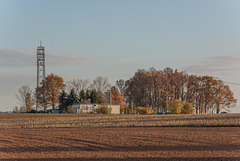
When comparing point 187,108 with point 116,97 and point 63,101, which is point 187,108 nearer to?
point 116,97

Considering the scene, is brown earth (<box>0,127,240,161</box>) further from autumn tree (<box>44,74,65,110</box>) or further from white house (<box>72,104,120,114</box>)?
autumn tree (<box>44,74,65,110</box>)

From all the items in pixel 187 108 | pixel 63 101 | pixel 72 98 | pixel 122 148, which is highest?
pixel 72 98

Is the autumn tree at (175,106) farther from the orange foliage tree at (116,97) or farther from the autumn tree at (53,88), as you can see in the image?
the autumn tree at (53,88)

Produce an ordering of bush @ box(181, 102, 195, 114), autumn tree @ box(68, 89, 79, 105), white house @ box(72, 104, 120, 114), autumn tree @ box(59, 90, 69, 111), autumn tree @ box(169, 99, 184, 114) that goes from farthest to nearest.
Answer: autumn tree @ box(68, 89, 79, 105)
autumn tree @ box(59, 90, 69, 111)
bush @ box(181, 102, 195, 114)
white house @ box(72, 104, 120, 114)
autumn tree @ box(169, 99, 184, 114)

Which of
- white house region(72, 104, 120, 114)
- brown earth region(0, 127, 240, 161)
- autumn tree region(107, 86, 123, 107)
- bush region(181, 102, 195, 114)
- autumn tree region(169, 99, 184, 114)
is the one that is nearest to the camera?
brown earth region(0, 127, 240, 161)

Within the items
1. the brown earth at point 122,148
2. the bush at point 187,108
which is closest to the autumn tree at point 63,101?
the bush at point 187,108

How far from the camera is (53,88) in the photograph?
88.3 metres

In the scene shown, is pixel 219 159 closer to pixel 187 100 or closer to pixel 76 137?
pixel 76 137

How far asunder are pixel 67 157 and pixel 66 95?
244 ft

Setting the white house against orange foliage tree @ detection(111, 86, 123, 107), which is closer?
the white house

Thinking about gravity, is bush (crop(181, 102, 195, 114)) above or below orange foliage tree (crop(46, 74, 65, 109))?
below

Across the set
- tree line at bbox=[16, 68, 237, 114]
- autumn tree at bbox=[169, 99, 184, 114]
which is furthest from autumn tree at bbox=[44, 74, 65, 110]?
autumn tree at bbox=[169, 99, 184, 114]

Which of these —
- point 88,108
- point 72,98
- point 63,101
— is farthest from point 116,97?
point 63,101

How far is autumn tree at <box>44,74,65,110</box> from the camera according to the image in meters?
87.1
